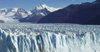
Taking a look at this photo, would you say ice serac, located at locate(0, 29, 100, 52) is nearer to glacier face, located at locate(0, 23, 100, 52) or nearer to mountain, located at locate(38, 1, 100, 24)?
glacier face, located at locate(0, 23, 100, 52)

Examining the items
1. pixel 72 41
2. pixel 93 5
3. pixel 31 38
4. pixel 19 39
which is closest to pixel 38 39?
pixel 31 38

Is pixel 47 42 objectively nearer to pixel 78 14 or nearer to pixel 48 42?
pixel 48 42

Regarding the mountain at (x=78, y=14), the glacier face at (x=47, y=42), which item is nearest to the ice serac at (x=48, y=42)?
the glacier face at (x=47, y=42)

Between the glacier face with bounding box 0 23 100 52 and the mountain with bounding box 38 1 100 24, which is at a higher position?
the mountain with bounding box 38 1 100 24

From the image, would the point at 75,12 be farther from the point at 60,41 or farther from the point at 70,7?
the point at 60,41

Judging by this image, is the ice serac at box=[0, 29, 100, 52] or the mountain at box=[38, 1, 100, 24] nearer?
the ice serac at box=[0, 29, 100, 52]

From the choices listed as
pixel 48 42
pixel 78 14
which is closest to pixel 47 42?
pixel 48 42

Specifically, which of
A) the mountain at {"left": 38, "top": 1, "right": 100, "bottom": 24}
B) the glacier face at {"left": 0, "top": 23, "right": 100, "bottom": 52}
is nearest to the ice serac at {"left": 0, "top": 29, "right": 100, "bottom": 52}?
the glacier face at {"left": 0, "top": 23, "right": 100, "bottom": 52}

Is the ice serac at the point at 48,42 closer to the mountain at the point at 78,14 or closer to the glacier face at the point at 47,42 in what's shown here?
the glacier face at the point at 47,42
